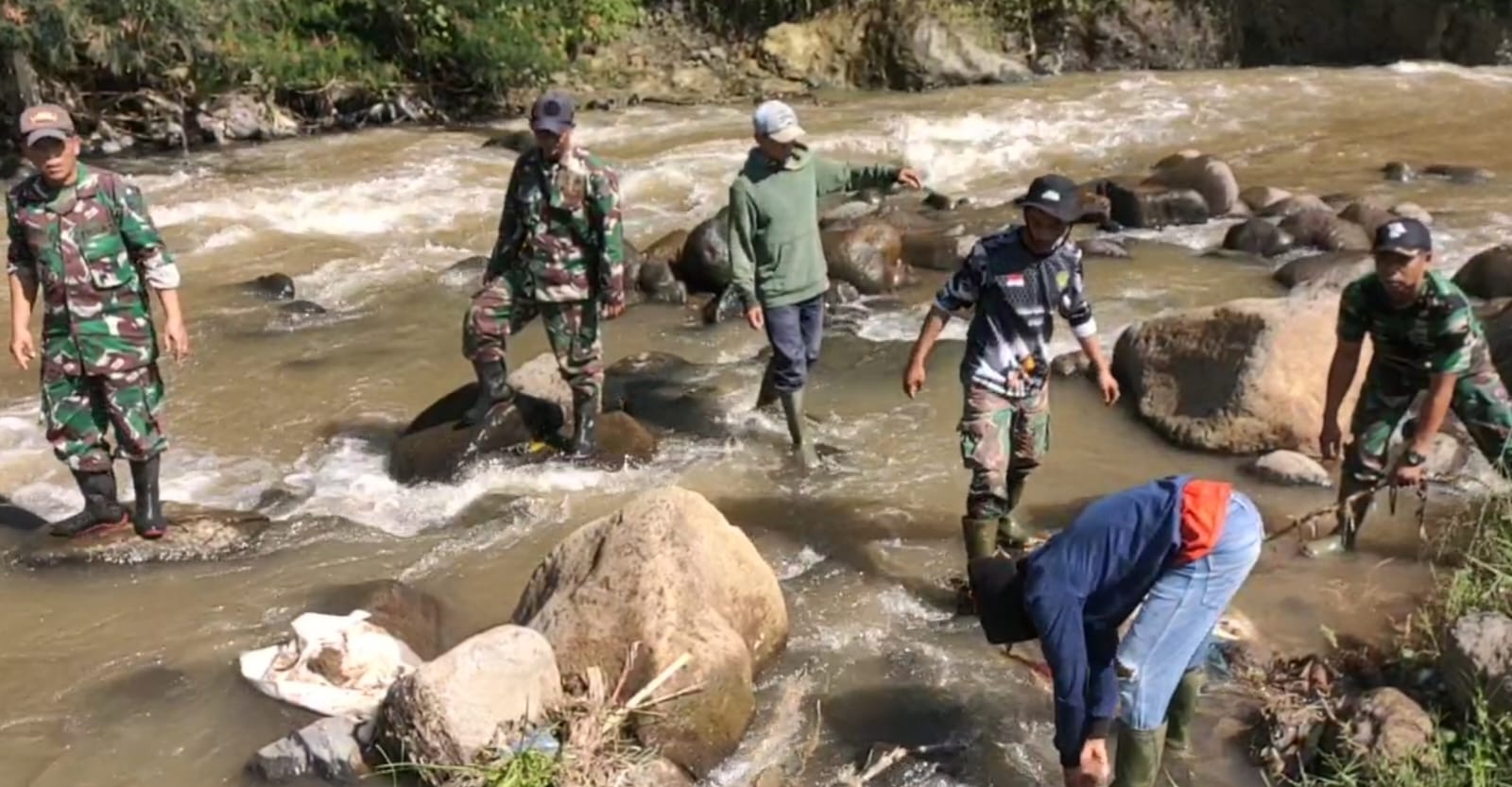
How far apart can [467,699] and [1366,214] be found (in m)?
9.42

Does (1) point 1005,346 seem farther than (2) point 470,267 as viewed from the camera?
No

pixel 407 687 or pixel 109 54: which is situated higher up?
pixel 109 54

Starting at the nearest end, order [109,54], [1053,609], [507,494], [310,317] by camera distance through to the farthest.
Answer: [1053,609] → [507,494] → [310,317] → [109,54]

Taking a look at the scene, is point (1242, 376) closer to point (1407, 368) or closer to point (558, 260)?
point (1407, 368)

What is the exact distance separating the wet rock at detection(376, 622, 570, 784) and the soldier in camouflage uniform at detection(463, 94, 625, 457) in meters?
2.58

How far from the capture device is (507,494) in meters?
7.12

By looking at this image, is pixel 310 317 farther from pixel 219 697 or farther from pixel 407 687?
pixel 407 687

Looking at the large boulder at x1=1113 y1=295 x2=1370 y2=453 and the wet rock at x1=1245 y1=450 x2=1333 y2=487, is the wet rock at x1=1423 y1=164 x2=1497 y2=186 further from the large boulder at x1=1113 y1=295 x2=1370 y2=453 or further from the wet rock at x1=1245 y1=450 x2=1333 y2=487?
the wet rock at x1=1245 y1=450 x2=1333 y2=487

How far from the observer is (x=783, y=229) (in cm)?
687

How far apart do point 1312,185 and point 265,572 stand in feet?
35.7

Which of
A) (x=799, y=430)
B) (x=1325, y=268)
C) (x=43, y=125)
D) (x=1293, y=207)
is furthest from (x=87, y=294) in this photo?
(x=1293, y=207)

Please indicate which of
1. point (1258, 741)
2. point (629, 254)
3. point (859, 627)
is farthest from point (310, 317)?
point (1258, 741)

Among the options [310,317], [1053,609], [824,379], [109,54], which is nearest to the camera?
[1053,609]

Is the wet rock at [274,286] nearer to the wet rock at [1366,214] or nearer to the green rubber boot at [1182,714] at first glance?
the green rubber boot at [1182,714]
